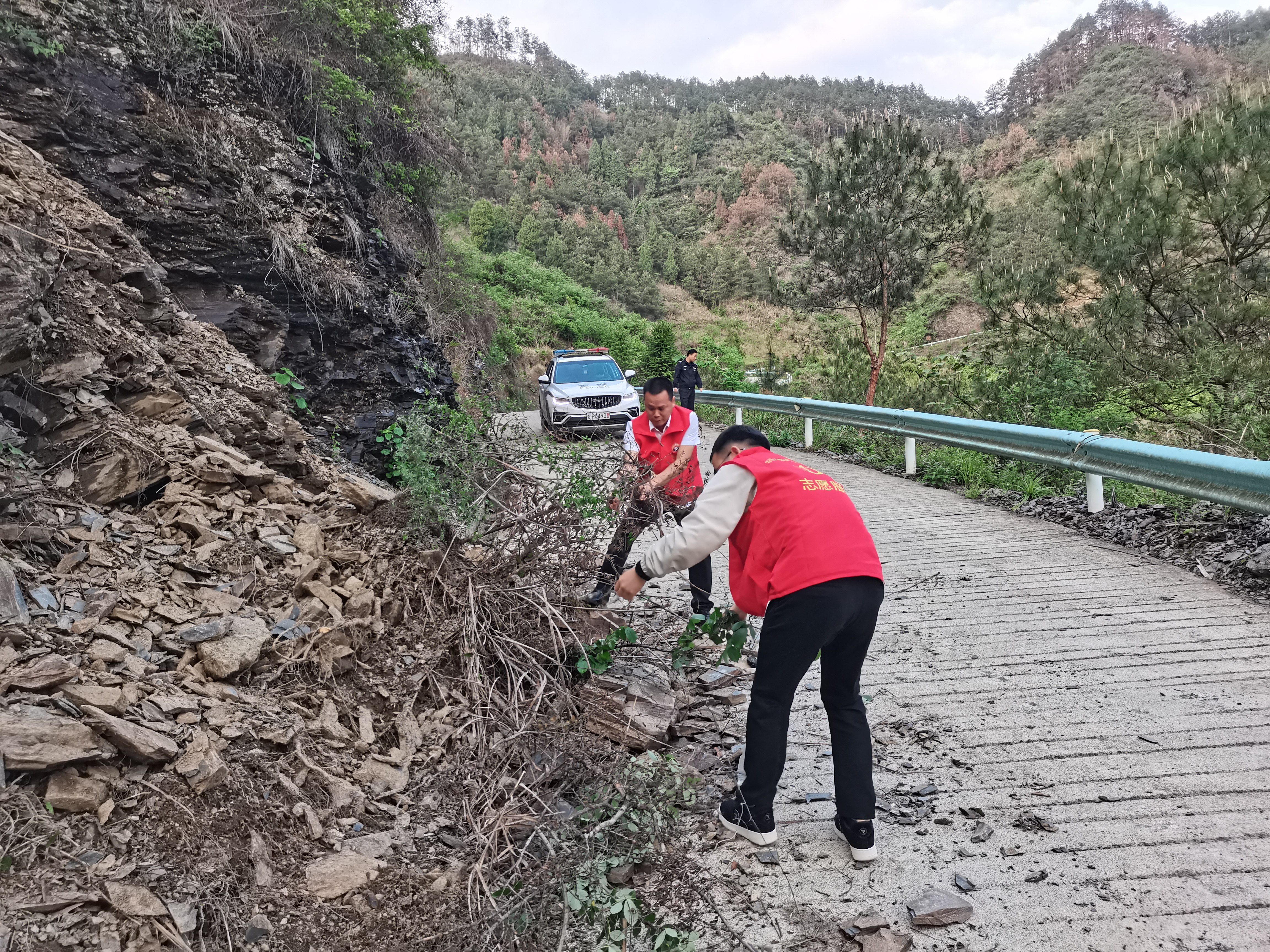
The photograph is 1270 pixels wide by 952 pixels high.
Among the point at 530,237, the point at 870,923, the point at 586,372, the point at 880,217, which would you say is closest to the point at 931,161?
the point at 880,217

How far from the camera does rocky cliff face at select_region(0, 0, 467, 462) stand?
6.17m

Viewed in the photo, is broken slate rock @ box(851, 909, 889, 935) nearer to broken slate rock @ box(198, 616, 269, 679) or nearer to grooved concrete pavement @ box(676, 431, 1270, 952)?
grooved concrete pavement @ box(676, 431, 1270, 952)

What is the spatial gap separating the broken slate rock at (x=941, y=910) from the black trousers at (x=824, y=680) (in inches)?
15.6

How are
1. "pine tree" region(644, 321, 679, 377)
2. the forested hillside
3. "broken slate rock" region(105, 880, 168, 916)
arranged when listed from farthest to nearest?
"pine tree" region(644, 321, 679, 377) → the forested hillside → "broken slate rock" region(105, 880, 168, 916)

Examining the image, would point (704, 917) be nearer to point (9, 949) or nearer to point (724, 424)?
point (9, 949)

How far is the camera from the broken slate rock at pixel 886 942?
265 centimetres

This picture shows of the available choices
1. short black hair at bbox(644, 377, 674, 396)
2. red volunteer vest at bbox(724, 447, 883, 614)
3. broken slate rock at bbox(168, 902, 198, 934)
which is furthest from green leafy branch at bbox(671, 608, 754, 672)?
broken slate rock at bbox(168, 902, 198, 934)

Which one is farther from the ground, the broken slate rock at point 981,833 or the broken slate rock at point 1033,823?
the broken slate rock at point 1033,823

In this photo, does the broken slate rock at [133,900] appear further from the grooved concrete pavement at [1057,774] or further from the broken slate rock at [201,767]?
the grooved concrete pavement at [1057,774]

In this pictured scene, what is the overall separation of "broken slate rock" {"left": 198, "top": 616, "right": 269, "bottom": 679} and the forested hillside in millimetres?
8373

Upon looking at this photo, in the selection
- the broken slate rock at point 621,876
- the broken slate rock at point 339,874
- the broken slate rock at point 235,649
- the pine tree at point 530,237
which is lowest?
the broken slate rock at point 621,876

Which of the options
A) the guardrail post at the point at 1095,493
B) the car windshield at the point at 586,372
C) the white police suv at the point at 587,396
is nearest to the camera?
the guardrail post at the point at 1095,493

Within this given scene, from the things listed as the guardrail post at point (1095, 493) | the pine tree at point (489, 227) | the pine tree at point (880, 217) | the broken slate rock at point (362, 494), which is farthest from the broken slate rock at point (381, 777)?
the pine tree at point (489, 227)

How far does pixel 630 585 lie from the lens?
3.59 m
